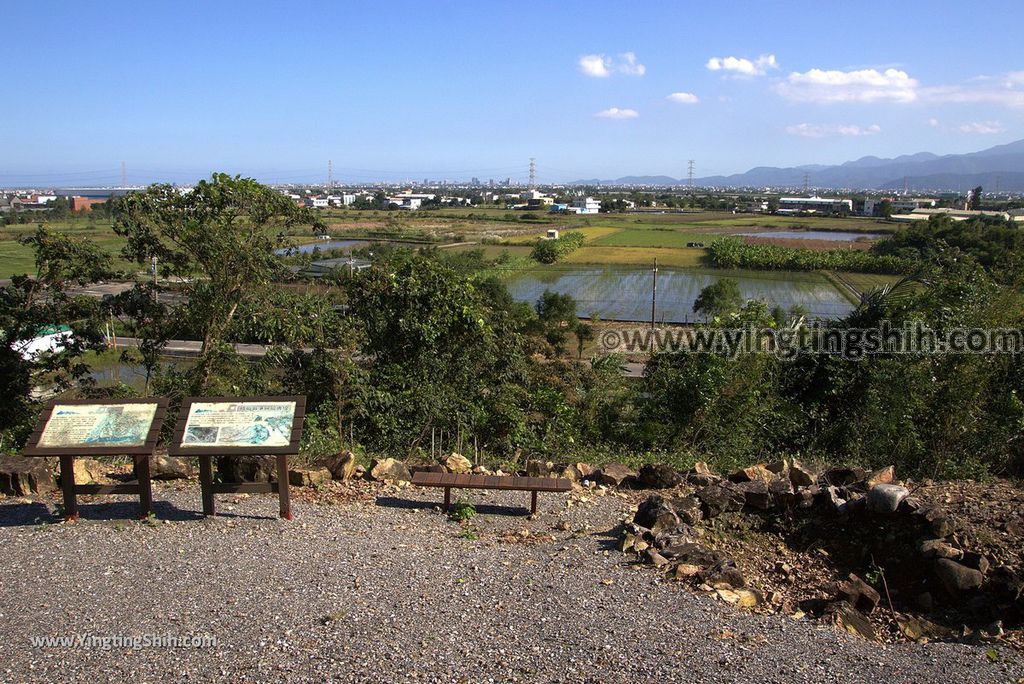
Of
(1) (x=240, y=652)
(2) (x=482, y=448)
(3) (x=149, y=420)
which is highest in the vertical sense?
(3) (x=149, y=420)

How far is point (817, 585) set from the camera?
6.00 metres

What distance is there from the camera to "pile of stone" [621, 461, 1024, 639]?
18.0 feet

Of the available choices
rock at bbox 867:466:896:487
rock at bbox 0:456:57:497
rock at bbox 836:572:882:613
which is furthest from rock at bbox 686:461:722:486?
rock at bbox 0:456:57:497

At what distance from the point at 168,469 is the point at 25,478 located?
51.0 inches

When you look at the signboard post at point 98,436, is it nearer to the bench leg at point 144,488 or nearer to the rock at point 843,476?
the bench leg at point 144,488

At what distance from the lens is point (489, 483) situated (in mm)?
7008

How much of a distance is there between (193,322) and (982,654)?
9563 millimetres

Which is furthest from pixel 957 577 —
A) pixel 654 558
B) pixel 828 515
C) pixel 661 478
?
pixel 661 478

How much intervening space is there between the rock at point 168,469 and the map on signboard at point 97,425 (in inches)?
61.0

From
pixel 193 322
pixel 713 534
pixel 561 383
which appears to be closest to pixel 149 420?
pixel 193 322

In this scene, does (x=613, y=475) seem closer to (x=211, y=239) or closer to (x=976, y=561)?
(x=976, y=561)

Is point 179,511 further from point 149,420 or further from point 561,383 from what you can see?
point 561,383

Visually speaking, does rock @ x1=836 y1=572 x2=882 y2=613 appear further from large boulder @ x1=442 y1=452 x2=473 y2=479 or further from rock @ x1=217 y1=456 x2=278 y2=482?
rock @ x1=217 y1=456 x2=278 y2=482

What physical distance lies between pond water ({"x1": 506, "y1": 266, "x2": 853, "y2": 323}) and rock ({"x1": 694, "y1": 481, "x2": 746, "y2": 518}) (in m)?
26.1
